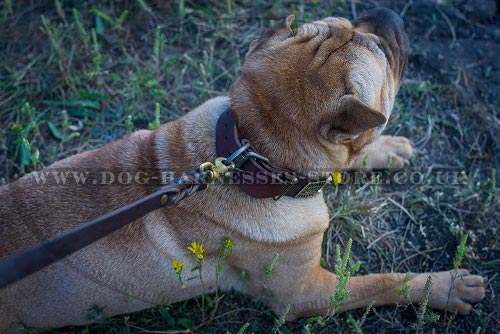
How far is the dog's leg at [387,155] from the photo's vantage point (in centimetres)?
378

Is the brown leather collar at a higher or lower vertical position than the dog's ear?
lower

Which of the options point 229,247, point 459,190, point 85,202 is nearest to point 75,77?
point 85,202

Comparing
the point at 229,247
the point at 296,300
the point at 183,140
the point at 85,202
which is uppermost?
the point at 183,140

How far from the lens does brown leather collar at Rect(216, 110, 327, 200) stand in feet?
7.75

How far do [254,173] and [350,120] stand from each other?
0.54m

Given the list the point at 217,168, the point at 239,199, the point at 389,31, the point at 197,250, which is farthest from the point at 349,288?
the point at 389,31

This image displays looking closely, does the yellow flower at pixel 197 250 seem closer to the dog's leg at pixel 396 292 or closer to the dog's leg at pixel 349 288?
the dog's leg at pixel 349 288

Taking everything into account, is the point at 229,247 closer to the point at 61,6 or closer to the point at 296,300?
the point at 296,300

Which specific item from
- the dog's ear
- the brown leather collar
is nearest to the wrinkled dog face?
the dog's ear

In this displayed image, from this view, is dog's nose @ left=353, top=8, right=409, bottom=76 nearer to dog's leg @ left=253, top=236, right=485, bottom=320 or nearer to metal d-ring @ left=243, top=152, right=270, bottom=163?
metal d-ring @ left=243, top=152, right=270, bottom=163

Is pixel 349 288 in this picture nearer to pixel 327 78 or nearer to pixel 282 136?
pixel 282 136

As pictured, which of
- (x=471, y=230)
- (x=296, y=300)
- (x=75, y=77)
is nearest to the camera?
(x=296, y=300)

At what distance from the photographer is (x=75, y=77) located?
14.2 ft

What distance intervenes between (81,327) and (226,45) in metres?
2.85
